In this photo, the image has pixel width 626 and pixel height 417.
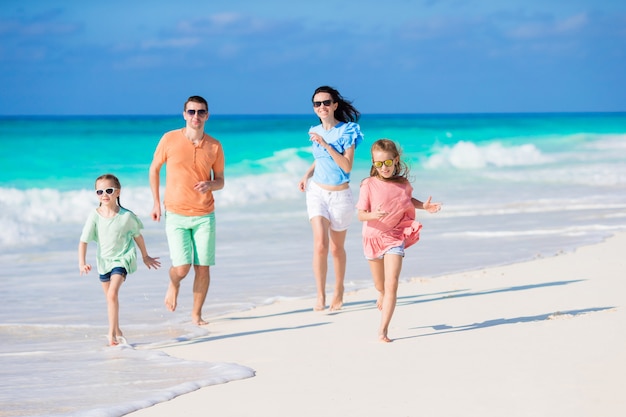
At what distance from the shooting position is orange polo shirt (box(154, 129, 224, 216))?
7.14 meters

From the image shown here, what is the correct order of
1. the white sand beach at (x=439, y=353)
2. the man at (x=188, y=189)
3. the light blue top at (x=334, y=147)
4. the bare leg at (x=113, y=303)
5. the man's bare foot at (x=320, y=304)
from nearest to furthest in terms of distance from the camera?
the white sand beach at (x=439, y=353) < the bare leg at (x=113, y=303) < the man at (x=188, y=189) < the light blue top at (x=334, y=147) < the man's bare foot at (x=320, y=304)

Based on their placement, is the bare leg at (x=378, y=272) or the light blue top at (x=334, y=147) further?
the light blue top at (x=334, y=147)

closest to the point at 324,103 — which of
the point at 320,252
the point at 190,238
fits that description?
the point at 320,252

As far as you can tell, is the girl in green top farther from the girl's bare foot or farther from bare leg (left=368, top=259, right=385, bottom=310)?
the girl's bare foot

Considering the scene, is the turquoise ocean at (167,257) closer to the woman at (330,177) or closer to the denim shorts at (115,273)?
the denim shorts at (115,273)

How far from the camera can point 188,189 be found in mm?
7168

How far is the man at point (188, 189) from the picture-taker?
714cm

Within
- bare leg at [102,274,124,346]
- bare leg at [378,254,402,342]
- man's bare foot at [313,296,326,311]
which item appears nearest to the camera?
bare leg at [378,254,402,342]

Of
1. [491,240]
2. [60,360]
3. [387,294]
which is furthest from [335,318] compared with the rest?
[491,240]

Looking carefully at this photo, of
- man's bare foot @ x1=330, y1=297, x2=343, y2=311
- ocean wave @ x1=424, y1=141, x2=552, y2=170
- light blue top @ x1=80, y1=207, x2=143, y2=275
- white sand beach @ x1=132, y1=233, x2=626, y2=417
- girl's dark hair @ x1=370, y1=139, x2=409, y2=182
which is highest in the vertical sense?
ocean wave @ x1=424, y1=141, x2=552, y2=170

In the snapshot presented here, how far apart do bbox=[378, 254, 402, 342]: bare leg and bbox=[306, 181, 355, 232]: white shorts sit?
1.47 metres

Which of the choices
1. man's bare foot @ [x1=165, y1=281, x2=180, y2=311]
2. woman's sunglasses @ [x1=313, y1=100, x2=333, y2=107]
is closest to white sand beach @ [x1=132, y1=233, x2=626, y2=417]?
man's bare foot @ [x1=165, y1=281, x2=180, y2=311]

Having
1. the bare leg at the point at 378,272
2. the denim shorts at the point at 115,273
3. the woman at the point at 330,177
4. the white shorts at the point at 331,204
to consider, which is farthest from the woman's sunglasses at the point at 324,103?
the denim shorts at the point at 115,273

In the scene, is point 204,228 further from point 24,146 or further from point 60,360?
point 24,146
